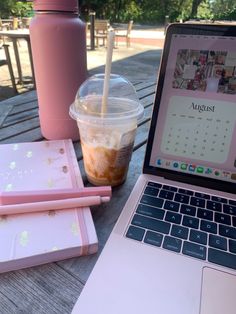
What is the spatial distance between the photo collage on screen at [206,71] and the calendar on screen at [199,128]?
2 centimetres

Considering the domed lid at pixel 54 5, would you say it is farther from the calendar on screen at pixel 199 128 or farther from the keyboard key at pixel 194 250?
the keyboard key at pixel 194 250

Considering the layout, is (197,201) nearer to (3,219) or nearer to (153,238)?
(153,238)

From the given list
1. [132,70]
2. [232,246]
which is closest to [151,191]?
[232,246]

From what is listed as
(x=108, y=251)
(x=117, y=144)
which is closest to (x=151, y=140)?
(x=117, y=144)

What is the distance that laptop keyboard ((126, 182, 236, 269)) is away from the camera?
10.9 inches

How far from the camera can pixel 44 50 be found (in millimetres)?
455

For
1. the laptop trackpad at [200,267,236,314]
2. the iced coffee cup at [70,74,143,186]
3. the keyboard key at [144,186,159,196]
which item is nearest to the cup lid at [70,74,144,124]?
the iced coffee cup at [70,74,143,186]

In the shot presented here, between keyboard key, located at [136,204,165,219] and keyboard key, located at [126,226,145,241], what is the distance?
0.08ft

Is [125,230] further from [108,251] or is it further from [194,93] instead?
[194,93]

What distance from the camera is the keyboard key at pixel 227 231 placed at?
0.96 feet

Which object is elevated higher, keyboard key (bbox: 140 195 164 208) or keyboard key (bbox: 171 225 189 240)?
keyboard key (bbox: 171 225 189 240)

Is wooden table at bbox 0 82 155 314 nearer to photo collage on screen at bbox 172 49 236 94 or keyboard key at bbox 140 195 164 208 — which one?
keyboard key at bbox 140 195 164 208

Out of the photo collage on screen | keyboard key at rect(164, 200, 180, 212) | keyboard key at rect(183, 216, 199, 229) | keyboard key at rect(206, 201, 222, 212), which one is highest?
the photo collage on screen

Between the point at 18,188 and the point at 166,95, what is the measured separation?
0.80ft
